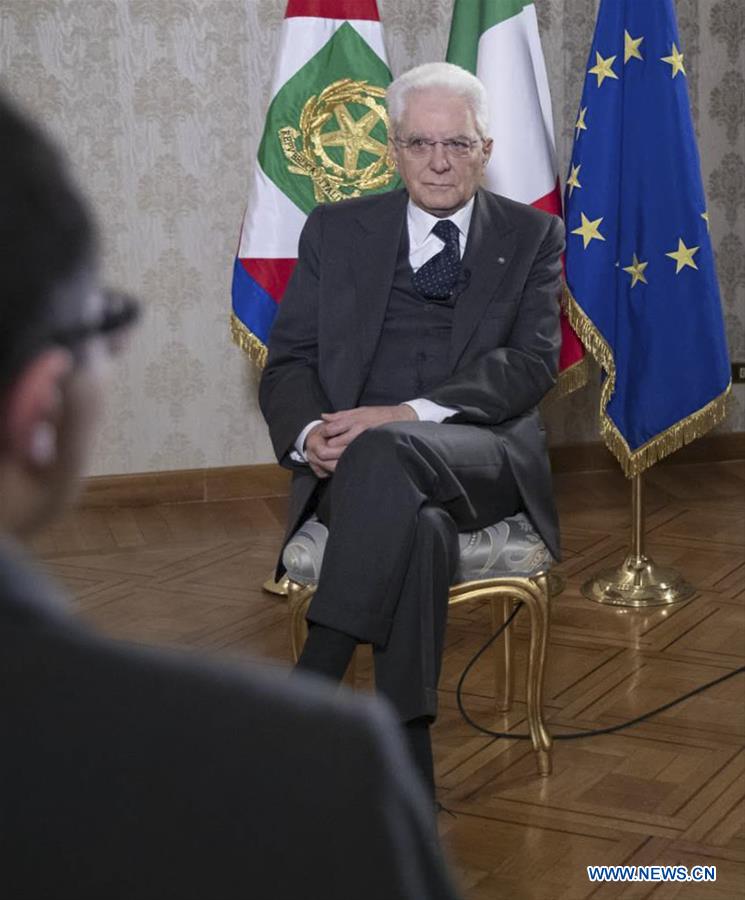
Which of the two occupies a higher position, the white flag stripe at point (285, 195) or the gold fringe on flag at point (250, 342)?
the white flag stripe at point (285, 195)

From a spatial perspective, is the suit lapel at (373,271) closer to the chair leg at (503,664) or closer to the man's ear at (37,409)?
the chair leg at (503,664)

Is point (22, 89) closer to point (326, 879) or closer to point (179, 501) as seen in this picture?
point (179, 501)

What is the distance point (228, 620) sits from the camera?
411 cm

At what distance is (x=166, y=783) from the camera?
494mm

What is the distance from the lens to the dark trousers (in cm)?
269

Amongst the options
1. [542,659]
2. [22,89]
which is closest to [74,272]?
[542,659]

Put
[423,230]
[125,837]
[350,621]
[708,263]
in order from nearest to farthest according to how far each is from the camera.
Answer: [125,837]
[350,621]
[423,230]
[708,263]

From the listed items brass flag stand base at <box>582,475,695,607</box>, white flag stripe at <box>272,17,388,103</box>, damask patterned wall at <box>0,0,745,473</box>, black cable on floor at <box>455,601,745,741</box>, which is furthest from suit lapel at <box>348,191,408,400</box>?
damask patterned wall at <box>0,0,745,473</box>

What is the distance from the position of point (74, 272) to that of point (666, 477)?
17.3 ft

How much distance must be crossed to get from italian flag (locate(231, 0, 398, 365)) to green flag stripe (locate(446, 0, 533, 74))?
0.75 ft

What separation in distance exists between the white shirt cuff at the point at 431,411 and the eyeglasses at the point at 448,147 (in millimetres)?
613

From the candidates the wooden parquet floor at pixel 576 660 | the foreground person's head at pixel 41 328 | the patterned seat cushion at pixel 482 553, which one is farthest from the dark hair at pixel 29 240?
the patterned seat cushion at pixel 482 553

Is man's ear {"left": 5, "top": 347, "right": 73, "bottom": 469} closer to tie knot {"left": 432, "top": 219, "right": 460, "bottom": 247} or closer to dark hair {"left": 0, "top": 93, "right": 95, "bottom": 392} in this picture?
dark hair {"left": 0, "top": 93, "right": 95, "bottom": 392}

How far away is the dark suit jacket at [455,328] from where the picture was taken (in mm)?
3090
